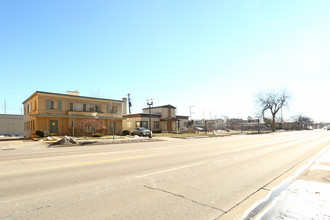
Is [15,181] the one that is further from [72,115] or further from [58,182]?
[72,115]

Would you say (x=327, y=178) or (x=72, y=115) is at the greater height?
(x=72, y=115)

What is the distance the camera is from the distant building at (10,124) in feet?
160

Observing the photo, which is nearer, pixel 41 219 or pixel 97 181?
pixel 41 219

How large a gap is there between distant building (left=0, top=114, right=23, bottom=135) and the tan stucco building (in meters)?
27.7

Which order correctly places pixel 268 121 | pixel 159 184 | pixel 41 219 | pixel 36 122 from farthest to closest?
1. pixel 268 121
2. pixel 36 122
3. pixel 159 184
4. pixel 41 219

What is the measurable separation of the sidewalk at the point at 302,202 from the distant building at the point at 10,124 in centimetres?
6072

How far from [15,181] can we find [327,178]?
973 cm

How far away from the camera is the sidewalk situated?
12.4 feet

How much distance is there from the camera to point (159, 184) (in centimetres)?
570

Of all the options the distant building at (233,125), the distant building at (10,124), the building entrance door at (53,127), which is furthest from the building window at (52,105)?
the distant building at (233,125)

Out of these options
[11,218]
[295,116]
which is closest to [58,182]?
[11,218]

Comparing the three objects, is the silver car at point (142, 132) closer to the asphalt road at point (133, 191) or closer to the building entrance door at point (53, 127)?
the building entrance door at point (53, 127)

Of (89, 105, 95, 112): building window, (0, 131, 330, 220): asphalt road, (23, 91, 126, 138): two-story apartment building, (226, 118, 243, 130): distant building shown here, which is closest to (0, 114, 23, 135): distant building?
(23, 91, 126, 138): two-story apartment building

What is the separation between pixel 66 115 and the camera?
30.5 metres
